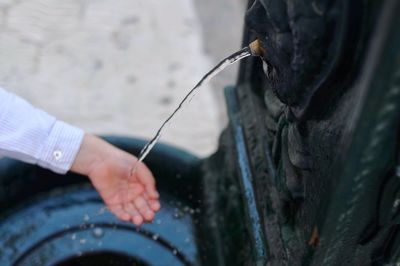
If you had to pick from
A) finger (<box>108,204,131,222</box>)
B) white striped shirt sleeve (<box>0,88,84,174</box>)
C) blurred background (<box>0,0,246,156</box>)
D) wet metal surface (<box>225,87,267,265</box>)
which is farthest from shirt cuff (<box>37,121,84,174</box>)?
blurred background (<box>0,0,246,156</box>)

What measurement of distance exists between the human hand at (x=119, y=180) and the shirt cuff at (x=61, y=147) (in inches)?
0.6

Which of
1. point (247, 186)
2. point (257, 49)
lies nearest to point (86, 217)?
point (247, 186)

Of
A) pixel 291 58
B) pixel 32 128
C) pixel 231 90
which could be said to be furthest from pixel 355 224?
pixel 32 128

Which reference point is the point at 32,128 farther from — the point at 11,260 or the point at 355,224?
the point at 355,224

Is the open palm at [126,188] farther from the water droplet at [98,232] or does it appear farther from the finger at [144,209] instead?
the water droplet at [98,232]

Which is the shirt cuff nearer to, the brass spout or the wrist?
the wrist

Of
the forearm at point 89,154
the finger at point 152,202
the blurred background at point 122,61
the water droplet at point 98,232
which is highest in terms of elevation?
the forearm at point 89,154

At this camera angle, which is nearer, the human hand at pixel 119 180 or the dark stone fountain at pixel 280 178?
the dark stone fountain at pixel 280 178

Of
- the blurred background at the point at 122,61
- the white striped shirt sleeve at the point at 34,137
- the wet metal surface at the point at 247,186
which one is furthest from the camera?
the blurred background at the point at 122,61

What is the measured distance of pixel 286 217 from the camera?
3.19 ft

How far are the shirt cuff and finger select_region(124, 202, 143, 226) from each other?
15 cm

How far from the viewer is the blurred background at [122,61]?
205 cm

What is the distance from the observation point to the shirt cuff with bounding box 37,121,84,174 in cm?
123

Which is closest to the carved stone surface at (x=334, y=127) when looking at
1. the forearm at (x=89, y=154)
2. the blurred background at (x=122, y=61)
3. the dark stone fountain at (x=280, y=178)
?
the dark stone fountain at (x=280, y=178)
